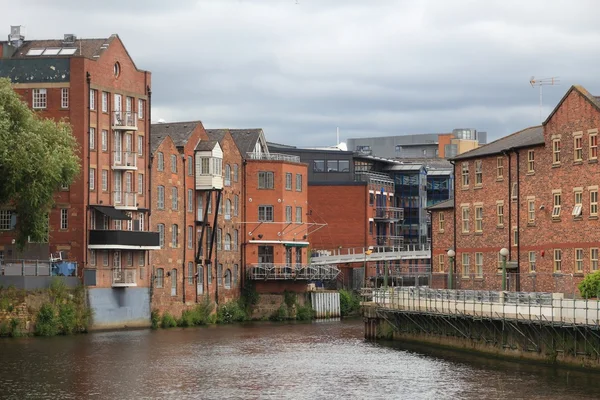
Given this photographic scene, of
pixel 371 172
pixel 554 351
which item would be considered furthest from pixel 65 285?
pixel 371 172

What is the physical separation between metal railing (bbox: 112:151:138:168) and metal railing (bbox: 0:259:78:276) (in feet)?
28.1

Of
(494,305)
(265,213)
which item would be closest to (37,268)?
(494,305)

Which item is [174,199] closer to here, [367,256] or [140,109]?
[140,109]

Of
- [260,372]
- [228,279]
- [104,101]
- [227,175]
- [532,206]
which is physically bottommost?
[260,372]

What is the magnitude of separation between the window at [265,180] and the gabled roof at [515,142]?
93.1 ft

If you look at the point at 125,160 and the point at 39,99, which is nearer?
the point at 39,99

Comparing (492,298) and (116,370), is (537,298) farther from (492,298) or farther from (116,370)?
(116,370)

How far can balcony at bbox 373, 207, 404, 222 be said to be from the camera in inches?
5842

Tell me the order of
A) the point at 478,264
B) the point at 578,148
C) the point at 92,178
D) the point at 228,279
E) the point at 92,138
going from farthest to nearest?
the point at 228,279 < the point at 92,138 < the point at 92,178 < the point at 478,264 < the point at 578,148

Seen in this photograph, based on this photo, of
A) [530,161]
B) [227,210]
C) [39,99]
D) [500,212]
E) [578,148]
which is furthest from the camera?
[227,210]

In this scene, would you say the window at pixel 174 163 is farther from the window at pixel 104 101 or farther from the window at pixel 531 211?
the window at pixel 531 211

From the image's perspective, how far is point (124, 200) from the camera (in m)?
95.5

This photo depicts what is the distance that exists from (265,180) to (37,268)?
35.1 m

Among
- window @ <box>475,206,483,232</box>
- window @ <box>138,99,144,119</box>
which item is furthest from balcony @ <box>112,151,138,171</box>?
window @ <box>475,206,483,232</box>
